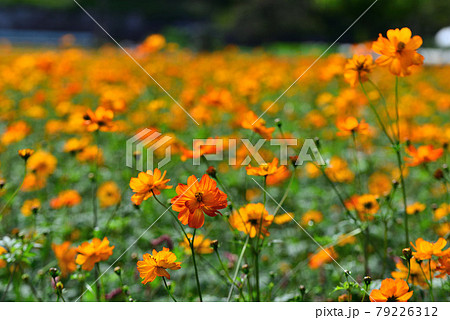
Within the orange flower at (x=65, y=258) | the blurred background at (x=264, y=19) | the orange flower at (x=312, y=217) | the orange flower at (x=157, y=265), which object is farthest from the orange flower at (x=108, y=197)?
the blurred background at (x=264, y=19)

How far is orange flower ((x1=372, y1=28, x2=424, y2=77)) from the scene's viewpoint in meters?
0.77

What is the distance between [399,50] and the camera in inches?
30.9

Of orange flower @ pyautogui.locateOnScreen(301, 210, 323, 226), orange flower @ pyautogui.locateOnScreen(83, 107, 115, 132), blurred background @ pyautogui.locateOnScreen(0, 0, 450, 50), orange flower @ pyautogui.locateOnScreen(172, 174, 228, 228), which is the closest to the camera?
orange flower @ pyautogui.locateOnScreen(172, 174, 228, 228)

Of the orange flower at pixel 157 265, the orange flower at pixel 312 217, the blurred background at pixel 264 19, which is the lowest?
the orange flower at pixel 157 265

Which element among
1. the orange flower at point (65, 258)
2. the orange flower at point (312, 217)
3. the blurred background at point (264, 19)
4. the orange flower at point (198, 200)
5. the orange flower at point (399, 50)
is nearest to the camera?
the orange flower at point (198, 200)

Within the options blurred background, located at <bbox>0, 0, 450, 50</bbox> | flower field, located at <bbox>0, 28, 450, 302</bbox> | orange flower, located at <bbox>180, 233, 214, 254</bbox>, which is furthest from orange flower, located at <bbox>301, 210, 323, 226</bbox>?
blurred background, located at <bbox>0, 0, 450, 50</bbox>

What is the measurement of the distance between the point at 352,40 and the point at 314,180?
141 cm

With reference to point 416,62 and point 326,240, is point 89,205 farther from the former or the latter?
point 416,62

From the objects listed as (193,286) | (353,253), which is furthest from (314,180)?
(193,286)

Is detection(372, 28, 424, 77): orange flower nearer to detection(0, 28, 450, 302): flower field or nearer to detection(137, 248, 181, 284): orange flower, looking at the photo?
detection(0, 28, 450, 302): flower field

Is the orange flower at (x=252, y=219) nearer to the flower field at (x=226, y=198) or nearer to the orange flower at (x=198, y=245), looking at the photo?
the flower field at (x=226, y=198)

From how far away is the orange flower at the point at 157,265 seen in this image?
0.66 meters

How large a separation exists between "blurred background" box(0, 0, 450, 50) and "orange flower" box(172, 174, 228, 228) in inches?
62.3

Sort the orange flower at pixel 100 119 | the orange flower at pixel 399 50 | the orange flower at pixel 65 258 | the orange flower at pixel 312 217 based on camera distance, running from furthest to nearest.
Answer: the orange flower at pixel 312 217 → the orange flower at pixel 65 258 → the orange flower at pixel 100 119 → the orange flower at pixel 399 50
